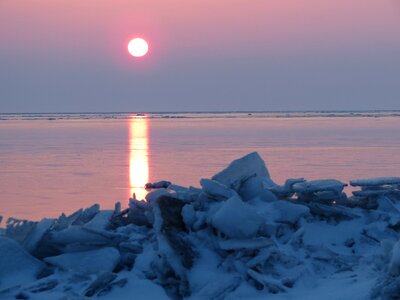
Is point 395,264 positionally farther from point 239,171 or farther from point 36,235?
point 36,235

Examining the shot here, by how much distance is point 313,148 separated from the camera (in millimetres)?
18375

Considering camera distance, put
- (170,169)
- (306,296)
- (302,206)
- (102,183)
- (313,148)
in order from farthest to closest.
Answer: (313,148) → (170,169) → (102,183) → (302,206) → (306,296)

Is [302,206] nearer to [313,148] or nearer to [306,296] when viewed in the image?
[306,296]

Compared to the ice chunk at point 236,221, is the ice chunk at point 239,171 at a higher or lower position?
higher

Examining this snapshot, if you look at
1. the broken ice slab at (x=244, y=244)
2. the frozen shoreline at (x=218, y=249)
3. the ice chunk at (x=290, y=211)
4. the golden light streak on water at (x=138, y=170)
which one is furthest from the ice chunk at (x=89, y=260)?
the golden light streak on water at (x=138, y=170)

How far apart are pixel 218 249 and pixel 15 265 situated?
4.83 feet

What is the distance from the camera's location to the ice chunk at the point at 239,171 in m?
Result: 6.42

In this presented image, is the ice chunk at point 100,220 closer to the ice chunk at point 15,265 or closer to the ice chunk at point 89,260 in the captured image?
the ice chunk at point 89,260

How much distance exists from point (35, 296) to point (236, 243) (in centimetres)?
144

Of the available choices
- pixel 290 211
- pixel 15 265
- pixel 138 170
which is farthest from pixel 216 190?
pixel 138 170

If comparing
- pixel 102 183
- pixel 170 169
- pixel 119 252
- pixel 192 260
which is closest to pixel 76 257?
pixel 119 252

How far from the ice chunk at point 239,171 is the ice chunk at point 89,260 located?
1.42 m

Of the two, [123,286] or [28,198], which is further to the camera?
[28,198]

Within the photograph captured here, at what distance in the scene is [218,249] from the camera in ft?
17.6
